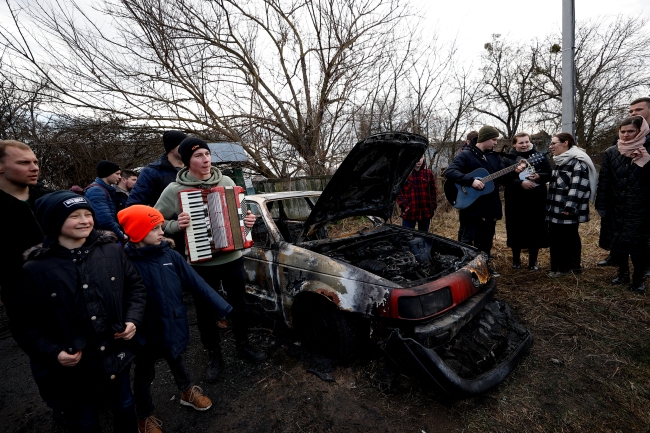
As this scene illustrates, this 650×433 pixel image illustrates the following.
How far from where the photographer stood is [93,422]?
180 cm

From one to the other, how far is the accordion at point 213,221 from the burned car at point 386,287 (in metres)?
0.52

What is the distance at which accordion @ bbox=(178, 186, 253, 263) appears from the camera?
2.45m

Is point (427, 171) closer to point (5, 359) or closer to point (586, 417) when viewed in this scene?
point (586, 417)

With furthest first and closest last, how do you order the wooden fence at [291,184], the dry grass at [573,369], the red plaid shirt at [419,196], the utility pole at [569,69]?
the wooden fence at [291,184]
the red plaid shirt at [419,196]
the utility pole at [569,69]
the dry grass at [573,369]

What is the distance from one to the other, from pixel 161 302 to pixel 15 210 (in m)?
1.25

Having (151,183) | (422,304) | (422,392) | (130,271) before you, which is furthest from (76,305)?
(422,392)

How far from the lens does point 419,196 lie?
5082 mm

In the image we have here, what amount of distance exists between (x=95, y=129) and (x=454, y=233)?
872cm

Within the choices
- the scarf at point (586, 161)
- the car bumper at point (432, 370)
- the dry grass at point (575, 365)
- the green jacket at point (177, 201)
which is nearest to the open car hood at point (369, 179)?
the green jacket at point (177, 201)

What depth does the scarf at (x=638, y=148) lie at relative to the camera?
10.4 feet

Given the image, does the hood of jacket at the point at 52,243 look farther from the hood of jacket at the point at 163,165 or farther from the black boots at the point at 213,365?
the black boots at the point at 213,365

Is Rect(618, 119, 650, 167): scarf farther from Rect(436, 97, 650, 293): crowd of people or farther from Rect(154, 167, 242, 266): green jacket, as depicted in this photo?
Rect(154, 167, 242, 266): green jacket

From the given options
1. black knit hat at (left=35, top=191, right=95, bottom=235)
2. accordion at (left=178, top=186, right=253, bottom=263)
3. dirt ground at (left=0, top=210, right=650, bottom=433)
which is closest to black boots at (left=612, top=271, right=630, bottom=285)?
dirt ground at (left=0, top=210, right=650, bottom=433)

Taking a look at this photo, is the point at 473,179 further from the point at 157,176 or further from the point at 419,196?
the point at 157,176
